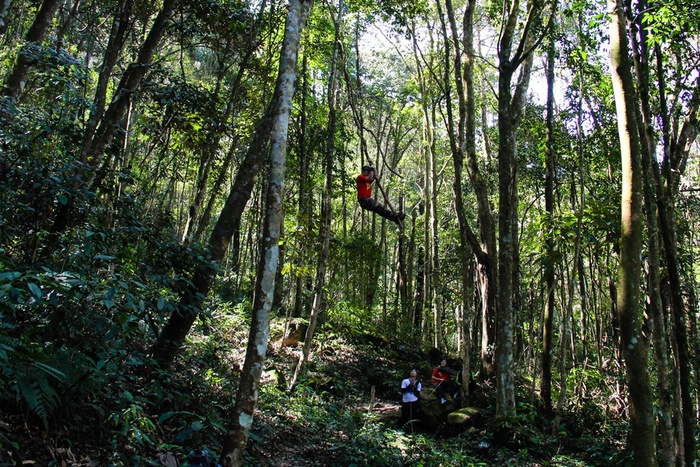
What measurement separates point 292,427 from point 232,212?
3950 mm

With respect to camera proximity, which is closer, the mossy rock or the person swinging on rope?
the person swinging on rope

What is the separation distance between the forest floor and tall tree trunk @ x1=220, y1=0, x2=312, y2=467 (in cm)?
35

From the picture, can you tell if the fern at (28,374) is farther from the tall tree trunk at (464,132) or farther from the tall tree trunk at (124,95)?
the tall tree trunk at (464,132)

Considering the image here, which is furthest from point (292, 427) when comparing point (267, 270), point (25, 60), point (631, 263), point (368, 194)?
point (25, 60)

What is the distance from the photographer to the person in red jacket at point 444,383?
11.8 metres

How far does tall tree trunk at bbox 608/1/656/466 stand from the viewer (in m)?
4.87

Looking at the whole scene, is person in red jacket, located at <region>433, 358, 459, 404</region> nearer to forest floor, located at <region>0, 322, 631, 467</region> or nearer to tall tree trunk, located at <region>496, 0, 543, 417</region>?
forest floor, located at <region>0, 322, 631, 467</region>

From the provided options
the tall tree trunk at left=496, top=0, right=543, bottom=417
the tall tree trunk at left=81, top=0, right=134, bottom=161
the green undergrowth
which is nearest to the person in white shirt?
the green undergrowth

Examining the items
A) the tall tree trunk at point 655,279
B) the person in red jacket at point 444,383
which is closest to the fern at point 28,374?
the tall tree trunk at point 655,279

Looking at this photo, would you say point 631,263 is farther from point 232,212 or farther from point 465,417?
point 465,417

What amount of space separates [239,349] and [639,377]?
890 centimetres

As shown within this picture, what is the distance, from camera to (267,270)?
472 centimetres

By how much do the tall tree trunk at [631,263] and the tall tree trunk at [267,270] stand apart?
12.0 feet

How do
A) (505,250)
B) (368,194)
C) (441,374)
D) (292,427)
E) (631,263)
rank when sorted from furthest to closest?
(441,374) < (368,194) < (505,250) < (292,427) < (631,263)
